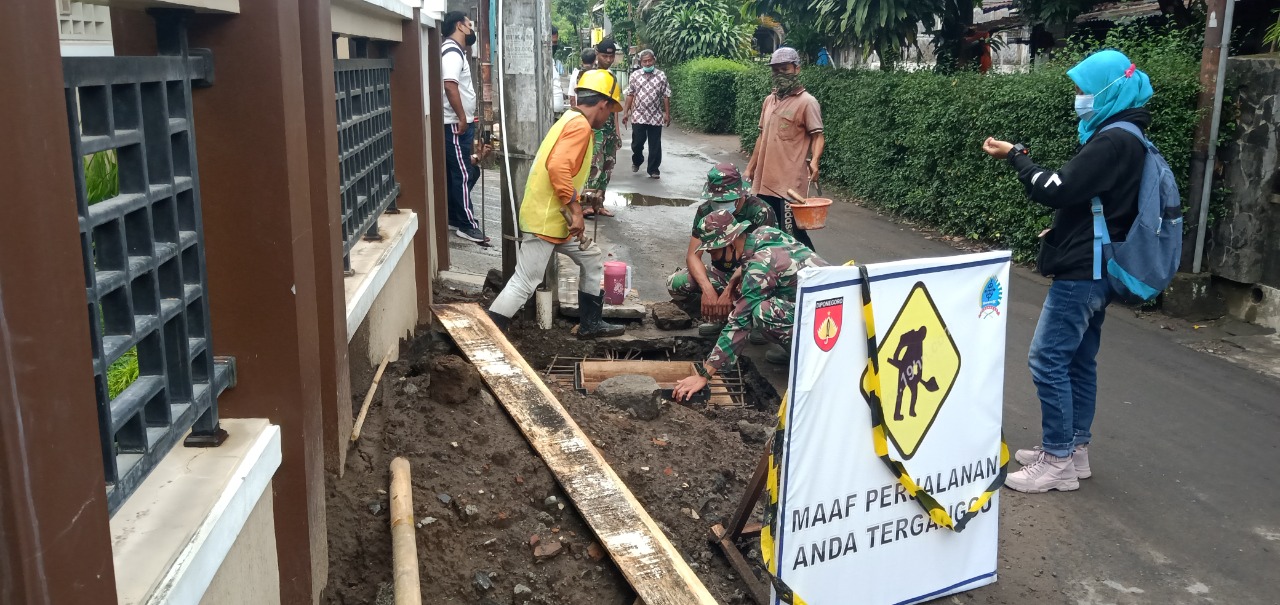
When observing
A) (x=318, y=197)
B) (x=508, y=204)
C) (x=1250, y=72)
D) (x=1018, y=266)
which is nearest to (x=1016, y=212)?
(x=1018, y=266)

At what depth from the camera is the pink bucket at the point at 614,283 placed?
748 centimetres

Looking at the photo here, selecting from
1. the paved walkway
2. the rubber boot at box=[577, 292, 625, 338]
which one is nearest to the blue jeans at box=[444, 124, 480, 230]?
the paved walkway

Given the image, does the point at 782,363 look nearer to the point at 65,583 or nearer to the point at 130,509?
the point at 130,509

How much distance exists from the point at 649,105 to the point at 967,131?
6.18 m

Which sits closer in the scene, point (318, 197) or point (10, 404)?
point (10, 404)

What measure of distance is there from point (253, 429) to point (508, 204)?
443 cm

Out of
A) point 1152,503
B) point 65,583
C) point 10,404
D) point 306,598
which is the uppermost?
point 10,404

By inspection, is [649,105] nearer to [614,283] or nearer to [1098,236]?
[614,283]

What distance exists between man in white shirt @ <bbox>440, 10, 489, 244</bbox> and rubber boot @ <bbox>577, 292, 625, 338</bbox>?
2.61m

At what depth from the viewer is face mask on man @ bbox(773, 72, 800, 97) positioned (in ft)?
27.3

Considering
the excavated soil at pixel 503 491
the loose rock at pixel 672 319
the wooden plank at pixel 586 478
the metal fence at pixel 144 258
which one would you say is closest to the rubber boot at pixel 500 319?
the wooden plank at pixel 586 478

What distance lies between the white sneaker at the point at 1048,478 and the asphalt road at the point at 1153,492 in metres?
0.04

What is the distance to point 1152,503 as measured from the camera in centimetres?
472

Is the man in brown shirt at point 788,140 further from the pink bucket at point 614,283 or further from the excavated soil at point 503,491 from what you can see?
the excavated soil at point 503,491
